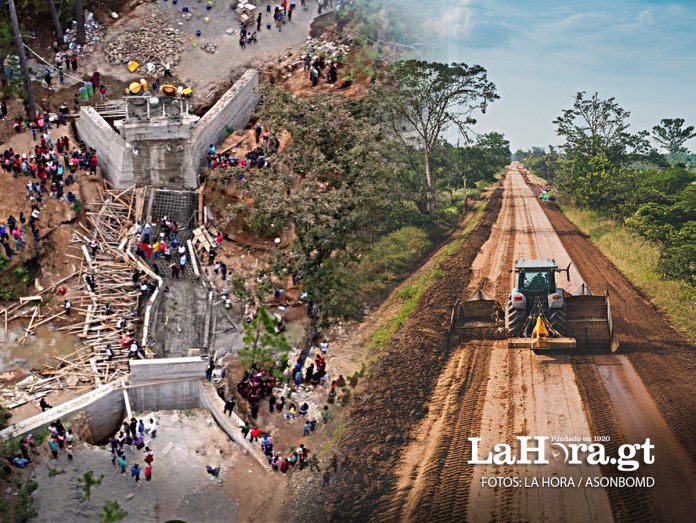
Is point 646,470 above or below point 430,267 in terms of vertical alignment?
below

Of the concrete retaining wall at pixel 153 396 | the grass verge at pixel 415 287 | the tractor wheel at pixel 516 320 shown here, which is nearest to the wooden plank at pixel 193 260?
the concrete retaining wall at pixel 153 396

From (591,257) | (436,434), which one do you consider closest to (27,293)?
(436,434)

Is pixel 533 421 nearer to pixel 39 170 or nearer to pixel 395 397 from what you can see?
pixel 395 397

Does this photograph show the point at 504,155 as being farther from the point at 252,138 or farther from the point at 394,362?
the point at 252,138

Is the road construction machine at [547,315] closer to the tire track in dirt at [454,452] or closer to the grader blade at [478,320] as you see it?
the grader blade at [478,320]

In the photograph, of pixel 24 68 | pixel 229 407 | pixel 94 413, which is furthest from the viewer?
pixel 24 68

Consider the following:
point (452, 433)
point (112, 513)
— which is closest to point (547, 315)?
point (452, 433)
